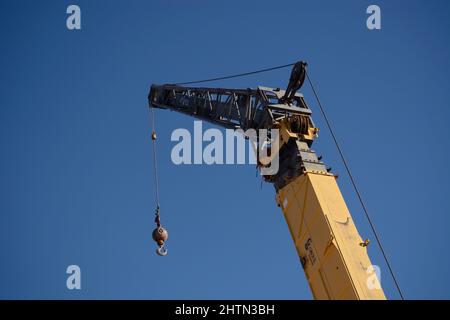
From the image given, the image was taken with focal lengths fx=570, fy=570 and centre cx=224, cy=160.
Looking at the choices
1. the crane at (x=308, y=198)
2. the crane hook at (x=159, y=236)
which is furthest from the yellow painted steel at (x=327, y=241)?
the crane hook at (x=159, y=236)

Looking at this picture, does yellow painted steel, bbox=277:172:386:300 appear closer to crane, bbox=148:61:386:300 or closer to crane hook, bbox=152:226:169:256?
crane, bbox=148:61:386:300

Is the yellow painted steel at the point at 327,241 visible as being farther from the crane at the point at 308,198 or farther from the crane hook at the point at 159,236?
the crane hook at the point at 159,236

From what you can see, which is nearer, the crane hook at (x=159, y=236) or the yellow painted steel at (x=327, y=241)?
the yellow painted steel at (x=327, y=241)

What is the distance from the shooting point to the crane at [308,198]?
10.1 metres

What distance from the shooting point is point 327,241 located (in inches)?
409

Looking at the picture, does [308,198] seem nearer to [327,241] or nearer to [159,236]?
[327,241]

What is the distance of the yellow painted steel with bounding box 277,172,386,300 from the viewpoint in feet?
32.4

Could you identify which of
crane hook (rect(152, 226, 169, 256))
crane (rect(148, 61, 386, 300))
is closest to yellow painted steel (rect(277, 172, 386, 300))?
crane (rect(148, 61, 386, 300))

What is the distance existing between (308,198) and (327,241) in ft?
3.42

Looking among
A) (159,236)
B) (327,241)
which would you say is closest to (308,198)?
(327,241)
